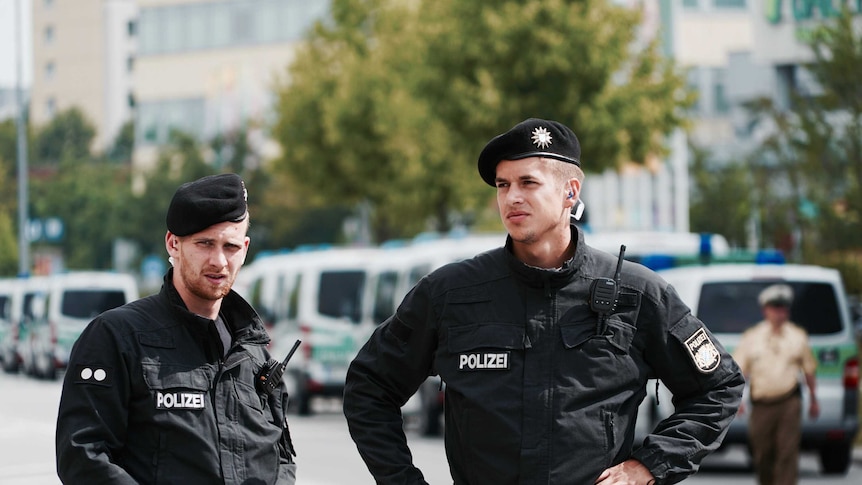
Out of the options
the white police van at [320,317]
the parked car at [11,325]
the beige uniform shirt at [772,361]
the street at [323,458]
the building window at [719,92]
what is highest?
the building window at [719,92]

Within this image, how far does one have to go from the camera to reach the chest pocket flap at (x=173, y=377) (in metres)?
5.10

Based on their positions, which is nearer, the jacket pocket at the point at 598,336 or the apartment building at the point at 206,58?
the jacket pocket at the point at 598,336

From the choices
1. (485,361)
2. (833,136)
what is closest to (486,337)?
(485,361)

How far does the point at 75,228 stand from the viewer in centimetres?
8506

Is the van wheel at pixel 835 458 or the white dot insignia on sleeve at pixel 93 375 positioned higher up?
the white dot insignia on sleeve at pixel 93 375

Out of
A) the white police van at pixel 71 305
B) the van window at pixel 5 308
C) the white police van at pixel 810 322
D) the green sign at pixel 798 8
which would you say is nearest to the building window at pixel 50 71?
the van window at pixel 5 308

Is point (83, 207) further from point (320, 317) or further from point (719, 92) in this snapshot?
point (320, 317)

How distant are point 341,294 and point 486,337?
2054 cm

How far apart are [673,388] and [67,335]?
112ft

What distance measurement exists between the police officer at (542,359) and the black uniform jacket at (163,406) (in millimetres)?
316

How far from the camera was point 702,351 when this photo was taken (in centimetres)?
505

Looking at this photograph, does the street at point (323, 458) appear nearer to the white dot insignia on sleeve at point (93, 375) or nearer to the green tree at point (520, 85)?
the green tree at point (520, 85)

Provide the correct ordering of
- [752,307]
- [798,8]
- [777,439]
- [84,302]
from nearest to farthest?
1. [777,439]
2. [752,307]
3. [84,302]
4. [798,8]

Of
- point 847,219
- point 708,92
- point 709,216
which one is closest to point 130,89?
point 708,92
